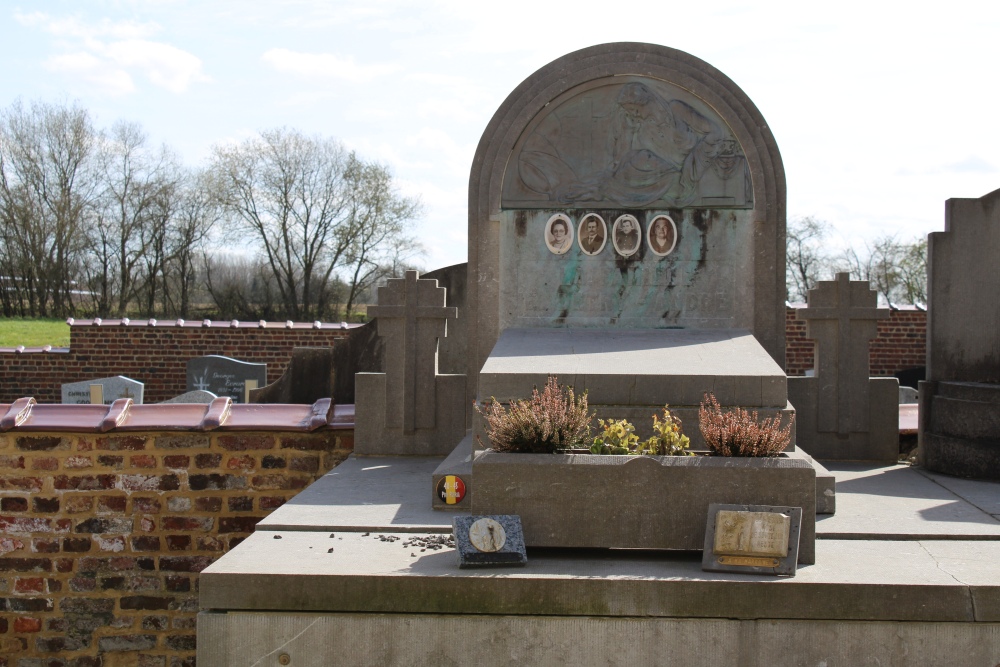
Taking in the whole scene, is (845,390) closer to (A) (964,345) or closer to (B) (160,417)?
(A) (964,345)

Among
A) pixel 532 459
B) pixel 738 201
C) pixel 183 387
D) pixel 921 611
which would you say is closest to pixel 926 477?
pixel 738 201

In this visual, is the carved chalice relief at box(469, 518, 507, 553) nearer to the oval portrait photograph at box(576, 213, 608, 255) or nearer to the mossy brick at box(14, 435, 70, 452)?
the oval portrait photograph at box(576, 213, 608, 255)

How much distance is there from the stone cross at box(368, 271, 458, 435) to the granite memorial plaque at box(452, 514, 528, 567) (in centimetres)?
351

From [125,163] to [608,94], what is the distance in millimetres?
33255

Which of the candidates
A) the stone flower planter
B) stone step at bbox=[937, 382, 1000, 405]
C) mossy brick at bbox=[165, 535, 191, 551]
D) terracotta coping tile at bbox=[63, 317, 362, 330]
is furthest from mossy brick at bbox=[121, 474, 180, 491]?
terracotta coping tile at bbox=[63, 317, 362, 330]

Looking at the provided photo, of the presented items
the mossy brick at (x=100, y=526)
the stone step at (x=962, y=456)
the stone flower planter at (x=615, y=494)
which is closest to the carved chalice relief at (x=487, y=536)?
the stone flower planter at (x=615, y=494)

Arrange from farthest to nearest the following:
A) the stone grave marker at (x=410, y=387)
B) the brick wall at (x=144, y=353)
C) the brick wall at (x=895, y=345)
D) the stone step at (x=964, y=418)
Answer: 1. the brick wall at (x=895, y=345)
2. the brick wall at (x=144, y=353)
3. the stone grave marker at (x=410, y=387)
4. the stone step at (x=964, y=418)

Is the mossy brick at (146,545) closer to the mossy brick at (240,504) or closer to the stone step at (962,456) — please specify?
the mossy brick at (240,504)

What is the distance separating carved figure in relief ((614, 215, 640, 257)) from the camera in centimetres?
827

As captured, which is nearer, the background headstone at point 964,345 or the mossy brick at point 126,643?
the mossy brick at point 126,643

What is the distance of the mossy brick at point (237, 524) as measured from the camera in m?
7.52

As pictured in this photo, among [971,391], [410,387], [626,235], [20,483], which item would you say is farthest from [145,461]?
[971,391]

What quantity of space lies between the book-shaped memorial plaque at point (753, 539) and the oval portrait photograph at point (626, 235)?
400 cm

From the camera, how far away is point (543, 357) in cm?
701
